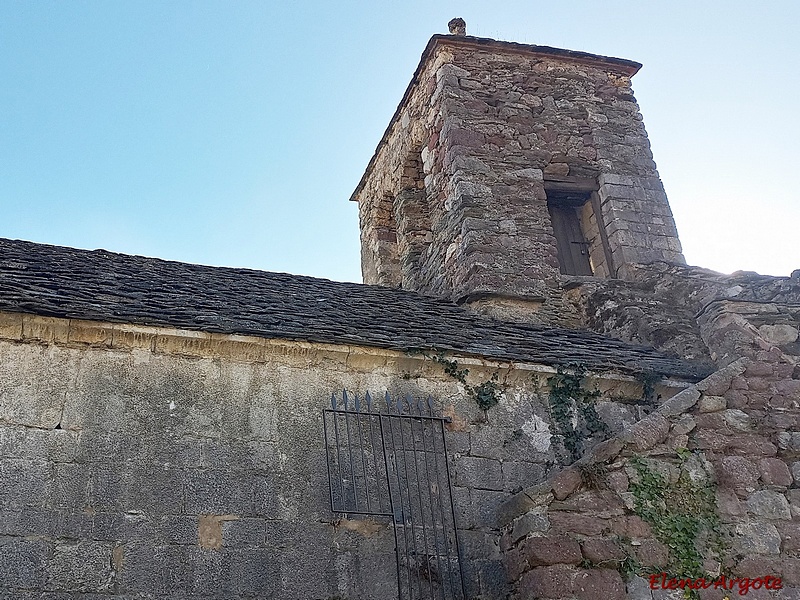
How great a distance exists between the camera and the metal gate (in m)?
4.82

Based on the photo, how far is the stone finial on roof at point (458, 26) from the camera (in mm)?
9859

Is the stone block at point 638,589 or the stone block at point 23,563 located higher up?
the stone block at point 23,563

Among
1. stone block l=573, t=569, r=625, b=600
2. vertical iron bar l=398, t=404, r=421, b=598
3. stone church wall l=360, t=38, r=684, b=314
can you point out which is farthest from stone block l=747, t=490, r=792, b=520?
stone church wall l=360, t=38, r=684, b=314

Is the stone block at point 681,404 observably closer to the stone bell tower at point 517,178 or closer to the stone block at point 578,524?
the stone block at point 578,524

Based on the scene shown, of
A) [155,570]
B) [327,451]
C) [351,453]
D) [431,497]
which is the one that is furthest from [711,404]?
[155,570]

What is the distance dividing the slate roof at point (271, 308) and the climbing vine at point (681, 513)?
4.44 feet

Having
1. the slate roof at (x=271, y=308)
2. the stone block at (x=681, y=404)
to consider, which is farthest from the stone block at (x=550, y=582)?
the slate roof at (x=271, y=308)

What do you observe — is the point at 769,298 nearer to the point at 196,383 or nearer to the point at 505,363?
the point at 505,363

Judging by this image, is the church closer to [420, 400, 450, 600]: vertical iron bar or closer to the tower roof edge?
[420, 400, 450, 600]: vertical iron bar

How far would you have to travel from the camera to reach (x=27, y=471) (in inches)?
172

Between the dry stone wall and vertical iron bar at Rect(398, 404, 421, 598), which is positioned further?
vertical iron bar at Rect(398, 404, 421, 598)

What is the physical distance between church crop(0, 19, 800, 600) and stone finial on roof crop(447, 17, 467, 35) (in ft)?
14.1

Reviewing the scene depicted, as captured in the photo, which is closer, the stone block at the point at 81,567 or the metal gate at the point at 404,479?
the stone block at the point at 81,567

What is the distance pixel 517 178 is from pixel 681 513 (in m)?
4.80
